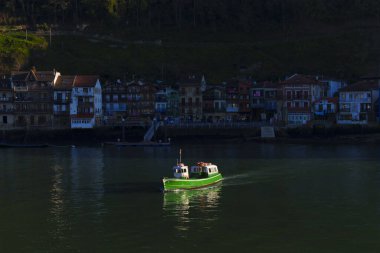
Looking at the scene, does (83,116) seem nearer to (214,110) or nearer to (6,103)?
(6,103)

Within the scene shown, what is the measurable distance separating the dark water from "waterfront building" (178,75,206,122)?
5201 centimetres

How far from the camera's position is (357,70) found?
158 metres

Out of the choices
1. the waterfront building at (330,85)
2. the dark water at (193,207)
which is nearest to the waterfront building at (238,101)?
the waterfront building at (330,85)

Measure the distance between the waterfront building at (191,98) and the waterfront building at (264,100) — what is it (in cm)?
1125

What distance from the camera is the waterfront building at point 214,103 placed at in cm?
13450

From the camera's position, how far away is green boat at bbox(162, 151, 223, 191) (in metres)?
56.8

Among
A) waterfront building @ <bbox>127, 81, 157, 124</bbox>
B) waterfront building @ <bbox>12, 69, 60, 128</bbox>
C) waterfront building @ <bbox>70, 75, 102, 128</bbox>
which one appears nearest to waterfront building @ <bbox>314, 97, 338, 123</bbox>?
waterfront building @ <bbox>127, 81, 157, 124</bbox>

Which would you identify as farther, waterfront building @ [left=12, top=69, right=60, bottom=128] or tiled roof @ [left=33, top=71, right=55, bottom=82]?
tiled roof @ [left=33, top=71, right=55, bottom=82]

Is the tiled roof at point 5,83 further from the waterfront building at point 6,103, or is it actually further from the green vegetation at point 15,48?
the green vegetation at point 15,48

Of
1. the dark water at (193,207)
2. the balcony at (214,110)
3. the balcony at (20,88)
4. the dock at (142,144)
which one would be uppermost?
the balcony at (20,88)

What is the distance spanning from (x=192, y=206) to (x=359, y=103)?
3160 inches

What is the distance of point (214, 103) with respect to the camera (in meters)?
135

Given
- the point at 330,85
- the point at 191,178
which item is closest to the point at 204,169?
the point at 191,178

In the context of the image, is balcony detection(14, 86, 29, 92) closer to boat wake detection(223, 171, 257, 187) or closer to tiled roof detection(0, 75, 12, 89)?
tiled roof detection(0, 75, 12, 89)
